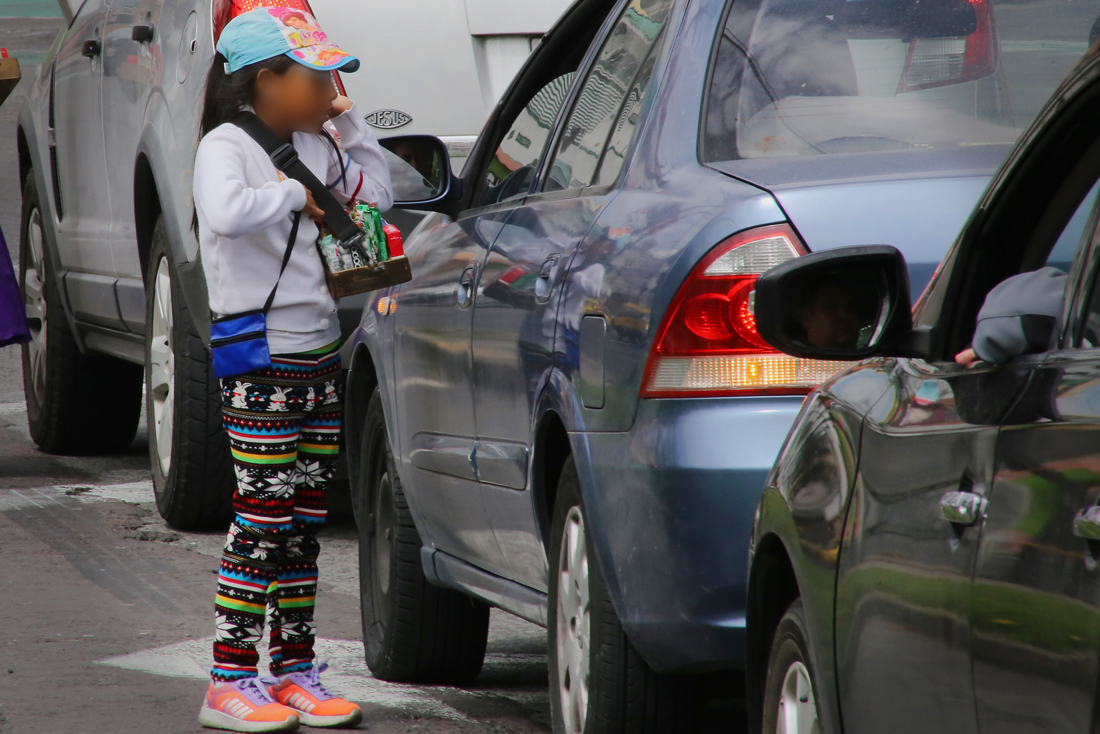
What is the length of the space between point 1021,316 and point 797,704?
94 cm

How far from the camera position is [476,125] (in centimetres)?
686

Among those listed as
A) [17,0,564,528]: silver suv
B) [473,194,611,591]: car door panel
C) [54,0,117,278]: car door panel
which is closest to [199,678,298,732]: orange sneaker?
[473,194,611,591]: car door panel

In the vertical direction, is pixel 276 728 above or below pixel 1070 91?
below

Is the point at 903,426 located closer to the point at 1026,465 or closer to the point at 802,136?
the point at 1026,465

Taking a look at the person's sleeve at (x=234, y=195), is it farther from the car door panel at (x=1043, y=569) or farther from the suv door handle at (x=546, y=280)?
the car door panel at (x=1043, y=569)

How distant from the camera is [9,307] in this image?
7875 millimetres

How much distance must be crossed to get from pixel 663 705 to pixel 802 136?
1164mm

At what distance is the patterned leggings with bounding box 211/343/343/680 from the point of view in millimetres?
4312

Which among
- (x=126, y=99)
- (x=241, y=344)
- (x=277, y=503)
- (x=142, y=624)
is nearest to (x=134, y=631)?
(x=142, y=624)

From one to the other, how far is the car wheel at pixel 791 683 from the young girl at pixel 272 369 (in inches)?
74.0

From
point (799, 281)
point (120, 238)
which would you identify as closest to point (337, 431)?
point (799, 281)

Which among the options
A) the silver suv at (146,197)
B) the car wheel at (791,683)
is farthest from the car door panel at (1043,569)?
the silver suv at (146,197)

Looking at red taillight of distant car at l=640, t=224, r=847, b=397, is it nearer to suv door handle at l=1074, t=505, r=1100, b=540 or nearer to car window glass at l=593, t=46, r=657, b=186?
car window glass at l=593, t=46, r=657, b=186

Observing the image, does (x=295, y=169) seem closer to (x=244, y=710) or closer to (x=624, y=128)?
(x=624, y=128)
